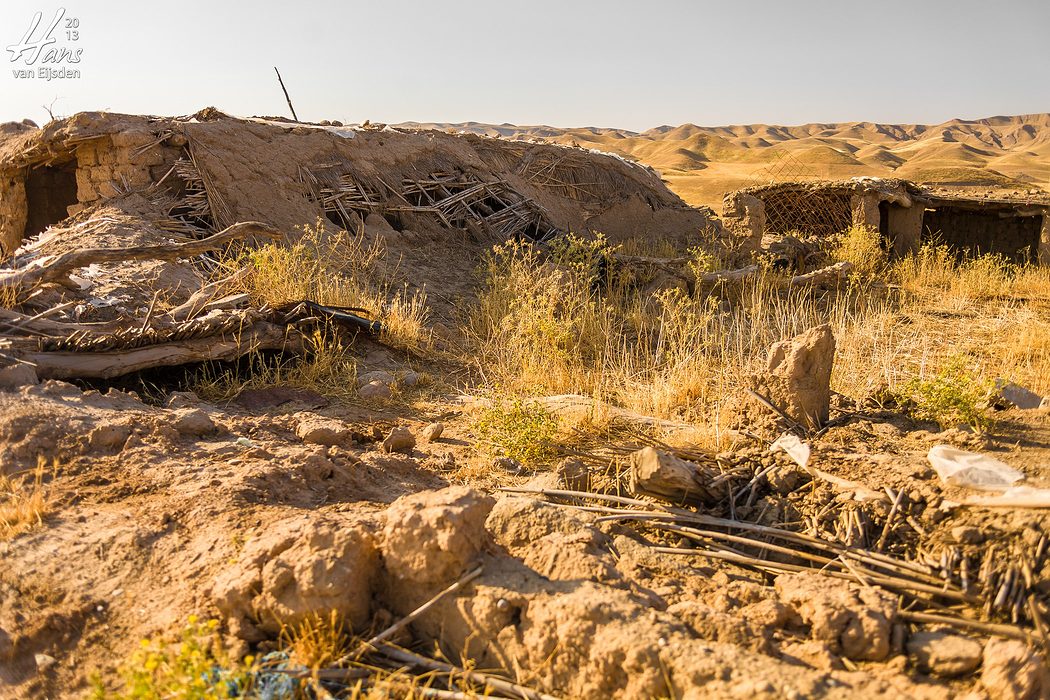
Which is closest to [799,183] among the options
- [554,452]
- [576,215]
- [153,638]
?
[576,215]

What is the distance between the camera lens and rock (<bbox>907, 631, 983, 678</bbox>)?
214 cm

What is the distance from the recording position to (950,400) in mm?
3645

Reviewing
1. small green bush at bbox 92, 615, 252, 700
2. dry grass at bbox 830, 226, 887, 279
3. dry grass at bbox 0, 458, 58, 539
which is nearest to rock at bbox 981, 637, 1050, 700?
small green bush at bbox 92, 615, 252, 700

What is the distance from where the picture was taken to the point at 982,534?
268 cm

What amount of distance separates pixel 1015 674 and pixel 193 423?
3.51m

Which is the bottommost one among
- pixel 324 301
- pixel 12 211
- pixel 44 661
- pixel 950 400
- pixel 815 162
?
Answer: pixel 44 661

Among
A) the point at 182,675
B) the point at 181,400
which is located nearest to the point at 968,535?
the point at 182,675

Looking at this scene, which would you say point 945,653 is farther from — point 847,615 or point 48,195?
point 48,195

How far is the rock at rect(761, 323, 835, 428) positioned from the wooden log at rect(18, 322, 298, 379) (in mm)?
3479

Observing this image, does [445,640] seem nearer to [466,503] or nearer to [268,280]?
[466,503]

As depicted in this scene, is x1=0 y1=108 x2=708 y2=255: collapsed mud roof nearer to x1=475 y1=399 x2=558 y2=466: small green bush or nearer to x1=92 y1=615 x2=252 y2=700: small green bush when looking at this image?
x1=475 y1=399 x2=558 y2=466: small green bush

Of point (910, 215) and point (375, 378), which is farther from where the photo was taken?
point (910, 215)

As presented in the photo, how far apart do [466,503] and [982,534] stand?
5.80 feet

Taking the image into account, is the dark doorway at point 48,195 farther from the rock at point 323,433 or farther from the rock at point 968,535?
the rock at point 968,535
